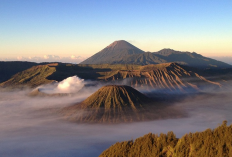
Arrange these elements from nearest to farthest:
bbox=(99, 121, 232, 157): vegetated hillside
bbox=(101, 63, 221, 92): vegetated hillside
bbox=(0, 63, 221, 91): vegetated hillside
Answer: bbox=(99, 121, 232, 157): vegetated hillside
bbox=(101, 63, 221, 92): vegetated hillside
bbox=(0, 63, 221, 91): vegetated hillside

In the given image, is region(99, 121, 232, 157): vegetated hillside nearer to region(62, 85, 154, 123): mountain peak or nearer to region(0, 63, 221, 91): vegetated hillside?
region(62, 85, 154, 123): mountain peak

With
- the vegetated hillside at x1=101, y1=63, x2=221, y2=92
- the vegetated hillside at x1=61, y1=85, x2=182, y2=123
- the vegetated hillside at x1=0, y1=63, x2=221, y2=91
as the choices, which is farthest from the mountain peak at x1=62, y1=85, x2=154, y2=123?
the vegetated hillside at x1=0, y1=63, x2=221, y2=91

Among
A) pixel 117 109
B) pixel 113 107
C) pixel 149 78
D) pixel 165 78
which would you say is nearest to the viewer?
pixel 117 109

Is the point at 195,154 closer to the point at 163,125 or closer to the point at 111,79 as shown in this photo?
the point at 163,125

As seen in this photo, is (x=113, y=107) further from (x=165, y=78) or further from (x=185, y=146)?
(x=165, y=78)

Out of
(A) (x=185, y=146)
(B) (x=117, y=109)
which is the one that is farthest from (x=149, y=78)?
(A) (x=185, y=146)

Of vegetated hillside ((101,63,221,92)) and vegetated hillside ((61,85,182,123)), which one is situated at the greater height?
vegetated hillside ((101,63,221,92))
